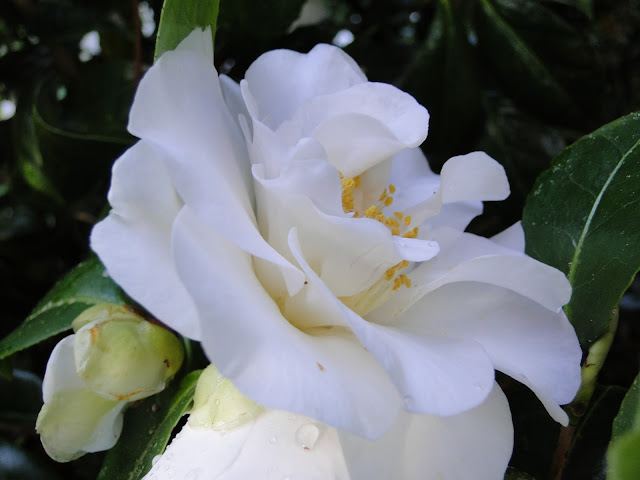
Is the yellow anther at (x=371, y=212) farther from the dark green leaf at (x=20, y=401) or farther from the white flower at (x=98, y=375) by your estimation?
the dark green leaf at (x=20, y=401)

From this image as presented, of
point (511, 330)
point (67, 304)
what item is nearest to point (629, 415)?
point (511, 330)

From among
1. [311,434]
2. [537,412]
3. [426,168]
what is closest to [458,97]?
[426,168]

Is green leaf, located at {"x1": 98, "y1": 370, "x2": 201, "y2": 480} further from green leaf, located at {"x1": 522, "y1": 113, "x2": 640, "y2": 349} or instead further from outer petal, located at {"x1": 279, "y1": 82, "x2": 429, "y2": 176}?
green leaf, located at {"x1": 522, "y1": 113, "x2": 640, "y2": 349}

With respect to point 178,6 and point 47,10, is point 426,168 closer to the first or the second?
point 178,6

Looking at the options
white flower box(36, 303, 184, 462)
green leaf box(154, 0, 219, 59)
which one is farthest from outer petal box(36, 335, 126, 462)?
green leaf box(154, 0, 219, 59)

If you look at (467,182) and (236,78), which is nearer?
(467,182)

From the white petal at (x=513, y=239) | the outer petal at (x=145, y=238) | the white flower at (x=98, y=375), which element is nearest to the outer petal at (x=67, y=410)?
the white flower at (x=98, y=375)

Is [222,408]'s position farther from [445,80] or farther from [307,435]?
[445,80]
